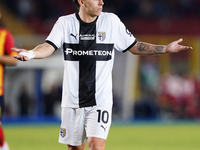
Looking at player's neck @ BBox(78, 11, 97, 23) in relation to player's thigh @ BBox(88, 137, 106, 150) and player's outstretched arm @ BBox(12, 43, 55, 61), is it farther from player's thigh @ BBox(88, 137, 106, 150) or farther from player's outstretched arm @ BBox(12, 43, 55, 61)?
player's thigh @ BBox(88, 137, 106, 150)

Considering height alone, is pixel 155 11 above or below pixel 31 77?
above

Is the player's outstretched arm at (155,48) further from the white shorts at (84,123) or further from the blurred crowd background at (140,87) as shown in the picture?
the blurred crowd background at (140,87)

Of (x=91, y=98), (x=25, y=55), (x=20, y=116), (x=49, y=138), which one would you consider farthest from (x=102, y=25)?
(x=20, y=116)

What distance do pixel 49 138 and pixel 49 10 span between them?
1362cm

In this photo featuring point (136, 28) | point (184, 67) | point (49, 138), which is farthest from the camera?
point (136, 28)

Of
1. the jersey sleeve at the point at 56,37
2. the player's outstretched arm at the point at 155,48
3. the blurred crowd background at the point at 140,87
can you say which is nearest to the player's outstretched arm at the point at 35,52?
the jersey sleeve at the point at 56,37

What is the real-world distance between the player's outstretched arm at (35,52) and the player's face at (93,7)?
0.59 meters

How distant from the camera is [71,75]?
5309 mm

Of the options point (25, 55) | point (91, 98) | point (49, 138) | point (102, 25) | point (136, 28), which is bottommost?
point (49, 138)

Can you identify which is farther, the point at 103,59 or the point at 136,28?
the point at 136,28

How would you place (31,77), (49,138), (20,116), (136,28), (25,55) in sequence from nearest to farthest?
(25,55) < (49,138) < (20,116) < (31,77) < (136,28)

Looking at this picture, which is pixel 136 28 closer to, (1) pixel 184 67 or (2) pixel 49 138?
(1) pixel 184 67

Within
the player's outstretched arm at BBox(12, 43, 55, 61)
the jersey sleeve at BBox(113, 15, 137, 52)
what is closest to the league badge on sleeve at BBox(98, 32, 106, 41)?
the jersey sleeve at BBox(113, 15, 137, 52)

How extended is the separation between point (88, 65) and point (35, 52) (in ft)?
2.56
